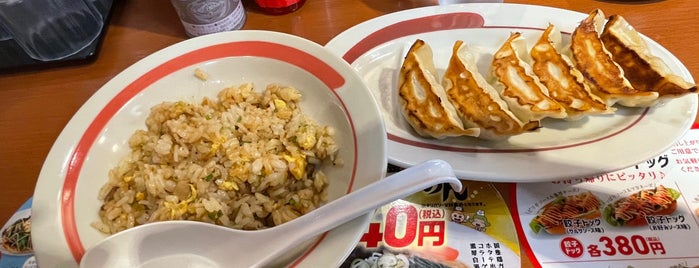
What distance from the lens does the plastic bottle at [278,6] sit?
Answer: 4.52ft

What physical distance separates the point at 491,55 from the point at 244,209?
0.73m

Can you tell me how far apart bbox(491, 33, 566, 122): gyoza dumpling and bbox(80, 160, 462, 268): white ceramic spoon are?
31 cm

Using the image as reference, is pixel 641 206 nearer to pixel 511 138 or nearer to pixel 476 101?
pixel 511 138

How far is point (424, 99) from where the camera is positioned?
1.02m

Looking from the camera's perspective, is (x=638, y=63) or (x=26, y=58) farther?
(x=26, y=58)

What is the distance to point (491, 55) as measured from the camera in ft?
3.86

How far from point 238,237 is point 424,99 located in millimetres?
490

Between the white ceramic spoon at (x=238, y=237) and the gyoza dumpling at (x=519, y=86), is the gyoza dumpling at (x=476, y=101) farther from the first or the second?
the white ceramic spoon at (x=238, y=237)

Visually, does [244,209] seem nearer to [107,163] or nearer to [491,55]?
[107,163]

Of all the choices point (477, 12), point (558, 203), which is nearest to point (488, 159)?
point (558, 203)

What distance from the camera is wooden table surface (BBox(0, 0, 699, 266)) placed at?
1144 mm

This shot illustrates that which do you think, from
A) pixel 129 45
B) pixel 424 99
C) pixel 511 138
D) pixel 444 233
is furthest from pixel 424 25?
pixel 129 45

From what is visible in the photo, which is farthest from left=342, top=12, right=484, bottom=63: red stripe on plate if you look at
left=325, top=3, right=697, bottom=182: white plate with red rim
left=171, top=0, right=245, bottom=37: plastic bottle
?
left=171, top=0, right=245, bottom=37: plastic bottle

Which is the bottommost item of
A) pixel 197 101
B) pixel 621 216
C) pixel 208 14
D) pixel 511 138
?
pixel 621 216
